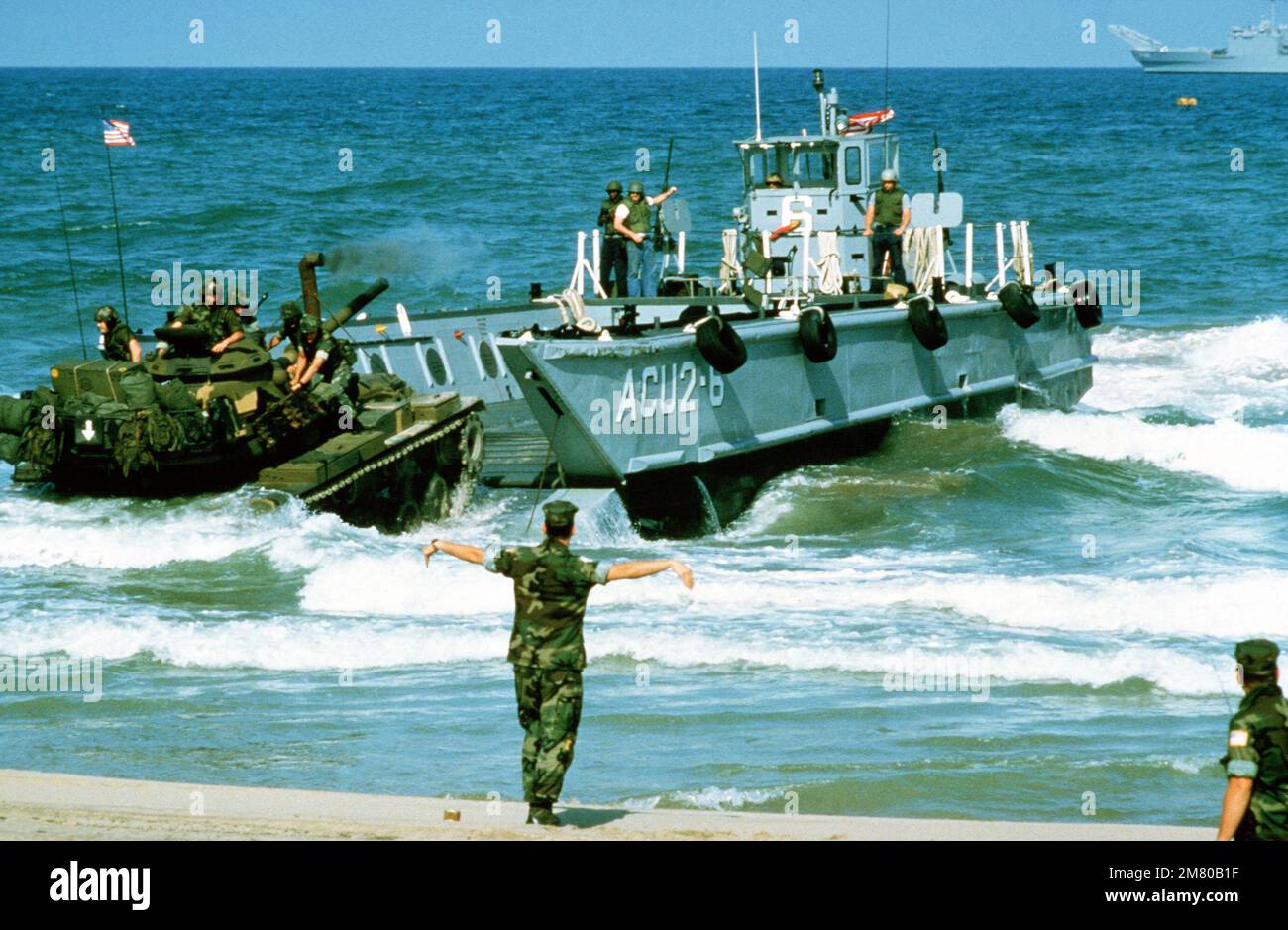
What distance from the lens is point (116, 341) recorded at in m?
15.9

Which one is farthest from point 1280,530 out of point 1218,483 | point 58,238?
point 58,238

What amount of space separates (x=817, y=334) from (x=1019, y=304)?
3.97m

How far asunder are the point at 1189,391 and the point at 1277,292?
8.77 meters

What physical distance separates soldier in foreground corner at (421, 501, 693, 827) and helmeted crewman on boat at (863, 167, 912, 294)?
11372 millimetres

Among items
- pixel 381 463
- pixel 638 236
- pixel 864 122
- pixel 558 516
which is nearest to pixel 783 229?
pixel 638 236

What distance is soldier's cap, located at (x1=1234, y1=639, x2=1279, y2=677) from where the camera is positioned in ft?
21.0

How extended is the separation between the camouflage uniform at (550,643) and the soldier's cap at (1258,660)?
245 centimetres

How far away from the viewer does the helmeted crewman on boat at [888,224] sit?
18812 millimetres

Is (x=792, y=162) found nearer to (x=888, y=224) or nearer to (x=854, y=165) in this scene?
(x=854, y=165)

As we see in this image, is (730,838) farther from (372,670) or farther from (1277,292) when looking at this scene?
(1277,292)

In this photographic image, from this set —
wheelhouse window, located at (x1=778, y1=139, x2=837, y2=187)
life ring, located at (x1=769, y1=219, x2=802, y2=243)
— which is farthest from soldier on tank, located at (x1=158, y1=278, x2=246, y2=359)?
wheelhouse window, located at (x1=778, y1=139, x2=837, y2=187)

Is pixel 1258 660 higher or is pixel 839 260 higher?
pixel 839 260
